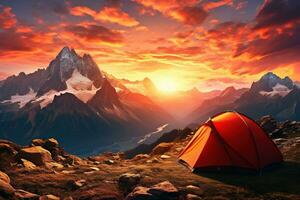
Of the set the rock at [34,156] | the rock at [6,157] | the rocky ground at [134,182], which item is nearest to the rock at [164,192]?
the rocky ground at [134,182]

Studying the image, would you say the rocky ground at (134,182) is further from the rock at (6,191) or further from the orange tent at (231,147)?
the orange tent at (231,147)

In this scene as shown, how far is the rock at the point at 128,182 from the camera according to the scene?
1942cm

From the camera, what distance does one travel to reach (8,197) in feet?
54.7

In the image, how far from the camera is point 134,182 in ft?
65.5

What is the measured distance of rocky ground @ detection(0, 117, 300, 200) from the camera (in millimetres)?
17703

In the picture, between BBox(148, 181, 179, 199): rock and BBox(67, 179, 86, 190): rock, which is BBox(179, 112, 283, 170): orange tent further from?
BBox(67, 179, 86, 190): rock

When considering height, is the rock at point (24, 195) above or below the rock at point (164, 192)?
below

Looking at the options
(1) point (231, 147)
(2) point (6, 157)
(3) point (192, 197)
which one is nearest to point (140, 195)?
(3) point (192, 197)

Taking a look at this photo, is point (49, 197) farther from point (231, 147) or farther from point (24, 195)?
point (231, 147)

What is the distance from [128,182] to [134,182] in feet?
1.11

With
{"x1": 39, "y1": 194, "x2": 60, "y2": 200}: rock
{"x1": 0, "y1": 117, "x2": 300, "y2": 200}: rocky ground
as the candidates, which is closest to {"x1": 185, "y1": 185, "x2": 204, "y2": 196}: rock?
{"x1": 0, "y1": 117, "x2": 300, "y2": 200}: rocky ground

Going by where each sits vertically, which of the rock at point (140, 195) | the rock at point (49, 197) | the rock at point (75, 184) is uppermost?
the rock at point (140, 195)

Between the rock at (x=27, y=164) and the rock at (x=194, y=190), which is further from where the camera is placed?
the rock at (x=27, y=164)

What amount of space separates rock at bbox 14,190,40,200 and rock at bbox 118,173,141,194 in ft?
14.9
